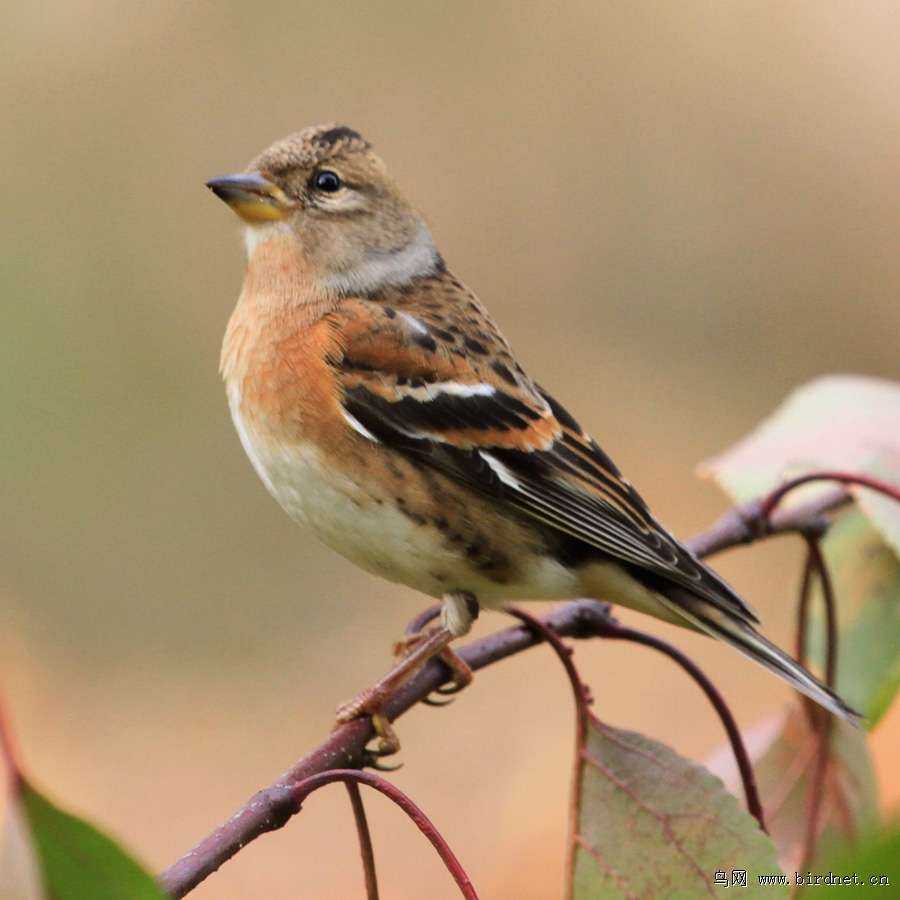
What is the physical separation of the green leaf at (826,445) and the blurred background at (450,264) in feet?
9.90

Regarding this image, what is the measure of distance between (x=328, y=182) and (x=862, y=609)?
67.8 inches

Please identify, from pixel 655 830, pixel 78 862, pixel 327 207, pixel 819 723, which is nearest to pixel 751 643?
pixel 819 723

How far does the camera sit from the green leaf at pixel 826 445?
2547 mm

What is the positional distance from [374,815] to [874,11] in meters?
6.36

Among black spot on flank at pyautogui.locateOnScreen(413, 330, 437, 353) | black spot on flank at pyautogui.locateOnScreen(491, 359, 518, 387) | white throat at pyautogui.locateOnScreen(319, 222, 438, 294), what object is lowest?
black spot on flank at pyautogui.locateOnScreen(491, 359, 518, 387)

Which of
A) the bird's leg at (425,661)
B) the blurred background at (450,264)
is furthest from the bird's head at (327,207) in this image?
the blurred background at (450,264)

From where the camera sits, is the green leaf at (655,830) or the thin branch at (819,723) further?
the thin branch at (819,723)

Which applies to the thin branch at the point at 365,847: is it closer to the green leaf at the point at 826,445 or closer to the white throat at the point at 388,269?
the green leaf at the point at 826,445

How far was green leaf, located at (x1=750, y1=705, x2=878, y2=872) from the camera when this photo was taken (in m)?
2.46

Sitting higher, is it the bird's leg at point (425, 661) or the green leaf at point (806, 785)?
the bird's leg at point (425, 661)

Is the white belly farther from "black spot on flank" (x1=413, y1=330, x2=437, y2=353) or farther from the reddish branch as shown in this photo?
"black spot on flank" (x1=413, y1=330, x2=437, y2=353)

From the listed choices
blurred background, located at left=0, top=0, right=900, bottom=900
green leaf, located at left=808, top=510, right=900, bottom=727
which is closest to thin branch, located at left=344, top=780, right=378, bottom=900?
green leaf, located at left=808, top=510, right=900, bottom=727

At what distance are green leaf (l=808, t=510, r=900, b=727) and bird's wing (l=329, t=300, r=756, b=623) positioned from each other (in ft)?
1.08

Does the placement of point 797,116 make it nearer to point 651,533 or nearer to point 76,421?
point 76,421
